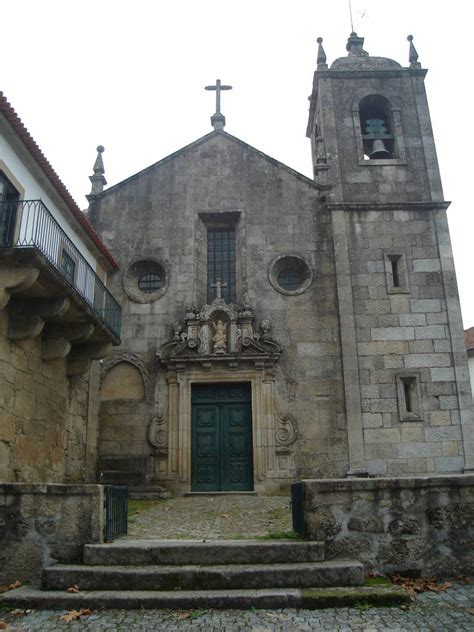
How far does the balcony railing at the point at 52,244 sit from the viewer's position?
9.03 metres

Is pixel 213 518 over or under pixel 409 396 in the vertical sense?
under

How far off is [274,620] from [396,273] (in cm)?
1042

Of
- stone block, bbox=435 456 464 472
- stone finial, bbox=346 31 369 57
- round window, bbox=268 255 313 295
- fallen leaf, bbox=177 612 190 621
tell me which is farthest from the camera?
stone finial, bbox=346 31 369 57

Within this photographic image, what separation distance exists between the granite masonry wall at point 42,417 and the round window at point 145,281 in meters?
2.07

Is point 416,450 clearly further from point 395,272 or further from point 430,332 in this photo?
point 395,272

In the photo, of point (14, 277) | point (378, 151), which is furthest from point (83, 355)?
point (378, 151)

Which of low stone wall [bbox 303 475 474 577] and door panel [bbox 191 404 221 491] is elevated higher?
door panel [bbox 191 404 221 491]

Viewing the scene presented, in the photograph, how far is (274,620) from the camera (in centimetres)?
482

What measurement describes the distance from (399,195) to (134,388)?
802 cm

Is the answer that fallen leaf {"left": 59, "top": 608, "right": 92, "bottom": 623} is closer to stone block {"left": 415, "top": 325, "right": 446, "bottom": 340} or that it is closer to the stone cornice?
stone block {"left": 415, "top": 325, "right": 446, "bottom": 340}

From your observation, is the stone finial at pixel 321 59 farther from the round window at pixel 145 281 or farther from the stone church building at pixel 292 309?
the round window at pixel 145 281

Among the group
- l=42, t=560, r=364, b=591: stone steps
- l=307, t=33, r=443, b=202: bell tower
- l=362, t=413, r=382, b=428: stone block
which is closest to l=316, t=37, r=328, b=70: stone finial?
l=307, t=33, r=443, b=202: bell tower

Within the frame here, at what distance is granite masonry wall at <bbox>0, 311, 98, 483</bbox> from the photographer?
912cm

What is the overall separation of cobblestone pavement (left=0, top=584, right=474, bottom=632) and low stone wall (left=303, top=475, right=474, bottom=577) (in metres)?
0.72
